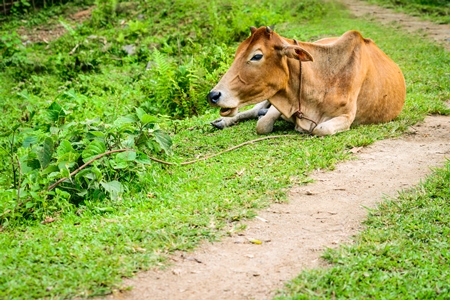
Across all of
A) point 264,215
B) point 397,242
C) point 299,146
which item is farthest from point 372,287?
point 299,146

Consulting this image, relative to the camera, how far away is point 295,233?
449 cm

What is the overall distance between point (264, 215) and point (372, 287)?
1263 mm

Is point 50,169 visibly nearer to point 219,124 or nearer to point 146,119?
point 146,119

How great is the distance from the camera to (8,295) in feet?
11.7

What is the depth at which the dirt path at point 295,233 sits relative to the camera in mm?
3762

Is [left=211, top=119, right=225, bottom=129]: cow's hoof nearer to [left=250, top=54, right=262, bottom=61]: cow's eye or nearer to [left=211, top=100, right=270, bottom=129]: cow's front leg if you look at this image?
[left=211, top=100, right=270, bottom=129]: cow's front leg

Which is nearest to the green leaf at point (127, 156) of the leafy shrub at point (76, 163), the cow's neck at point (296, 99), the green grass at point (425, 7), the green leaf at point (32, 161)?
the leafy shrub at point (76, 163)

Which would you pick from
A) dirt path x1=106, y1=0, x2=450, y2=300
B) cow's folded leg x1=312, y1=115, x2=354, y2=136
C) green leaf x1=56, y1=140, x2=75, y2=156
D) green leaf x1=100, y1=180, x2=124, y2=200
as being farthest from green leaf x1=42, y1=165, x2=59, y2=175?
cow's folded leg x1=312, y1=115, x2=354, y2=136

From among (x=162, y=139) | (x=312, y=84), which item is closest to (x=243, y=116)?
(x=312, y=84)

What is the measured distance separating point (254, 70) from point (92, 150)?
6.63ft

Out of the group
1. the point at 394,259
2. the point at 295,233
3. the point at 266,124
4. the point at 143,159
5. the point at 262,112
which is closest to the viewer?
the point at 394,259

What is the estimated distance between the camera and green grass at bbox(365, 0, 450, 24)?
549 inches

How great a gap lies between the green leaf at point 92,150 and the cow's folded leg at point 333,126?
247cm

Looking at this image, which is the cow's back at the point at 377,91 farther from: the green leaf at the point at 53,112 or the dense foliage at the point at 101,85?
the green leaf at the point at 53,112
